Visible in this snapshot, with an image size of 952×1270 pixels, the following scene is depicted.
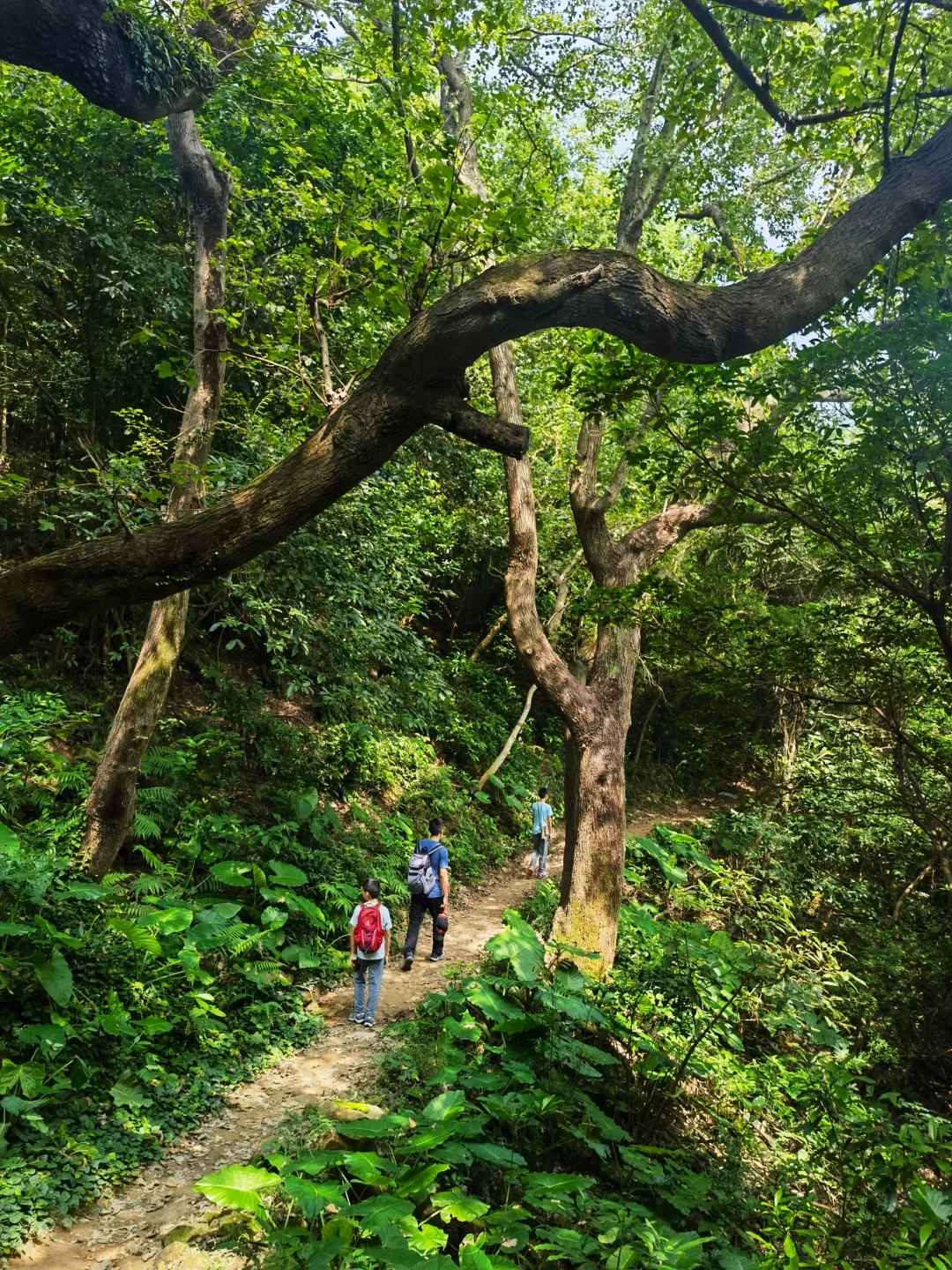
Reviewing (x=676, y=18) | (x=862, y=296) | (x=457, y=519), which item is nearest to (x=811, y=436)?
(x=862, y=296)

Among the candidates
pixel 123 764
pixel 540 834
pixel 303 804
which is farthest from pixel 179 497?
pixel 540 834

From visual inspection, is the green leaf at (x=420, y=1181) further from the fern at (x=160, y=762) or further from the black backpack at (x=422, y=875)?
the fern at (x=160, y=762)

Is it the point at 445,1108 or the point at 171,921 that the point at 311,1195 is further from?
the point at 171,921

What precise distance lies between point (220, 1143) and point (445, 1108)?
5.16 feet

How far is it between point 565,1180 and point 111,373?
30.5ft

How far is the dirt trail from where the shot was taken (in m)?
3.58

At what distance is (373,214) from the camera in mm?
9148

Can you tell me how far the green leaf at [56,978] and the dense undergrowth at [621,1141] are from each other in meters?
1.65

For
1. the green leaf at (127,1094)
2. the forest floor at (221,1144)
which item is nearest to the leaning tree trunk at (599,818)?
the forest floor at (221,1144)

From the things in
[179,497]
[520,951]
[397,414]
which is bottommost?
[520,951]

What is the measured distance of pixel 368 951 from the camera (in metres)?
A: 6.12

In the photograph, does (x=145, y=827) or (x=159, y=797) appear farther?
(x=159, y=797)

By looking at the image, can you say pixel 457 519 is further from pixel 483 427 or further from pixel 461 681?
pixel 483 427

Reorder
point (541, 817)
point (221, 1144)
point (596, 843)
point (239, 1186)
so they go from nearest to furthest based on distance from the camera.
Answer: point (239, 1186), point (221, 1144), point (596, 843), point (541, 817)
